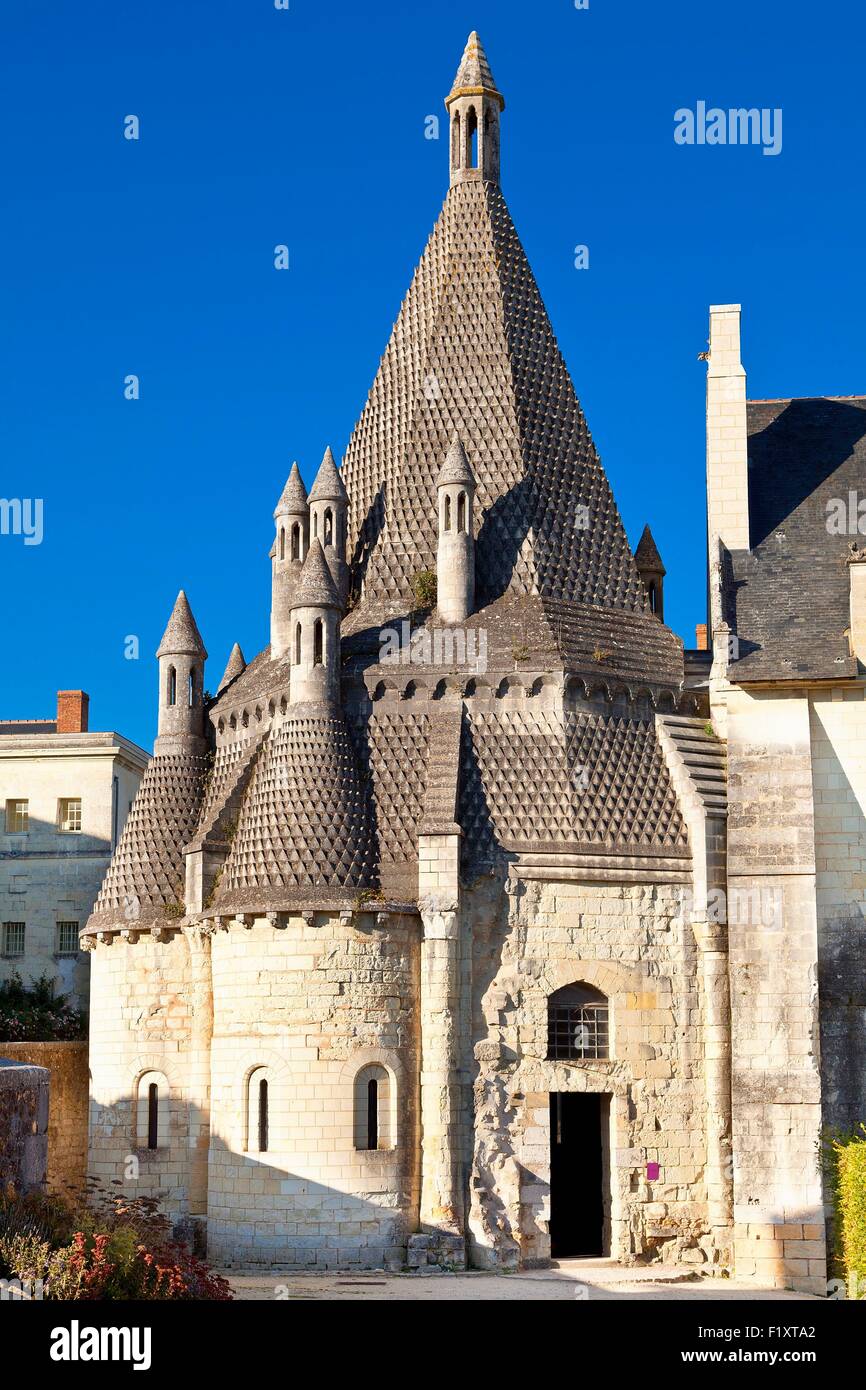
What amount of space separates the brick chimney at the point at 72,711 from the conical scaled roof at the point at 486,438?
14.8 meters

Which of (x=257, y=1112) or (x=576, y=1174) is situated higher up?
(x=257, y=1112)

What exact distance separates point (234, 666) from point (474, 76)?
1380cm

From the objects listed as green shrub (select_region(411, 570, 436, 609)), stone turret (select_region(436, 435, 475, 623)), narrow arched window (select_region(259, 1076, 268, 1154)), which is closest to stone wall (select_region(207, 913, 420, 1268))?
narrow arched window (select_region(259, 1076, 268, 1154))

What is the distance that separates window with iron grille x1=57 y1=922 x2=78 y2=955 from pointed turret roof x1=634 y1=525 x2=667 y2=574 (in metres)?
17.9

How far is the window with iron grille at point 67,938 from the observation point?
48125 millimetres

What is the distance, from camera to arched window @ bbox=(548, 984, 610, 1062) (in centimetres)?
3303

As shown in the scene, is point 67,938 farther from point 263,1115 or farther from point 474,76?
point 474,76

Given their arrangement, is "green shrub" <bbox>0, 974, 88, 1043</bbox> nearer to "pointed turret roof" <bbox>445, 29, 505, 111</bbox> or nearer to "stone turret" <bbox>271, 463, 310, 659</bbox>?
"stone turret" <bbox>271, 463, 310, 659</bbox>

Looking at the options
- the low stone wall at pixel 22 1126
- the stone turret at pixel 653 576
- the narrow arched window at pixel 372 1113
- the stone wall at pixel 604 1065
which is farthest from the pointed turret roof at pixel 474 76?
the low stone wall at pixel 22 1126

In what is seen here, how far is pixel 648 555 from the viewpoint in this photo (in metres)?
40.6

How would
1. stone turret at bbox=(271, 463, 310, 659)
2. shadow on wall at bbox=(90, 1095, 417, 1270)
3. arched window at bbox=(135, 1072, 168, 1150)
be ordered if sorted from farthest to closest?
stone turret at bbox=(271, 463, 310, 659)
arched window at bbox=(135, 1072, 168, 1150)
shadow on wall at bbox=(90, 1095, 417, 1270)

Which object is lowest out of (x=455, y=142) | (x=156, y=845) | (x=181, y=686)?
(x=156, y=845)

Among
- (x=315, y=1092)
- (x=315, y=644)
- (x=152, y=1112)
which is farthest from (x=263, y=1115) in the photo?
(x=315, y=644)
